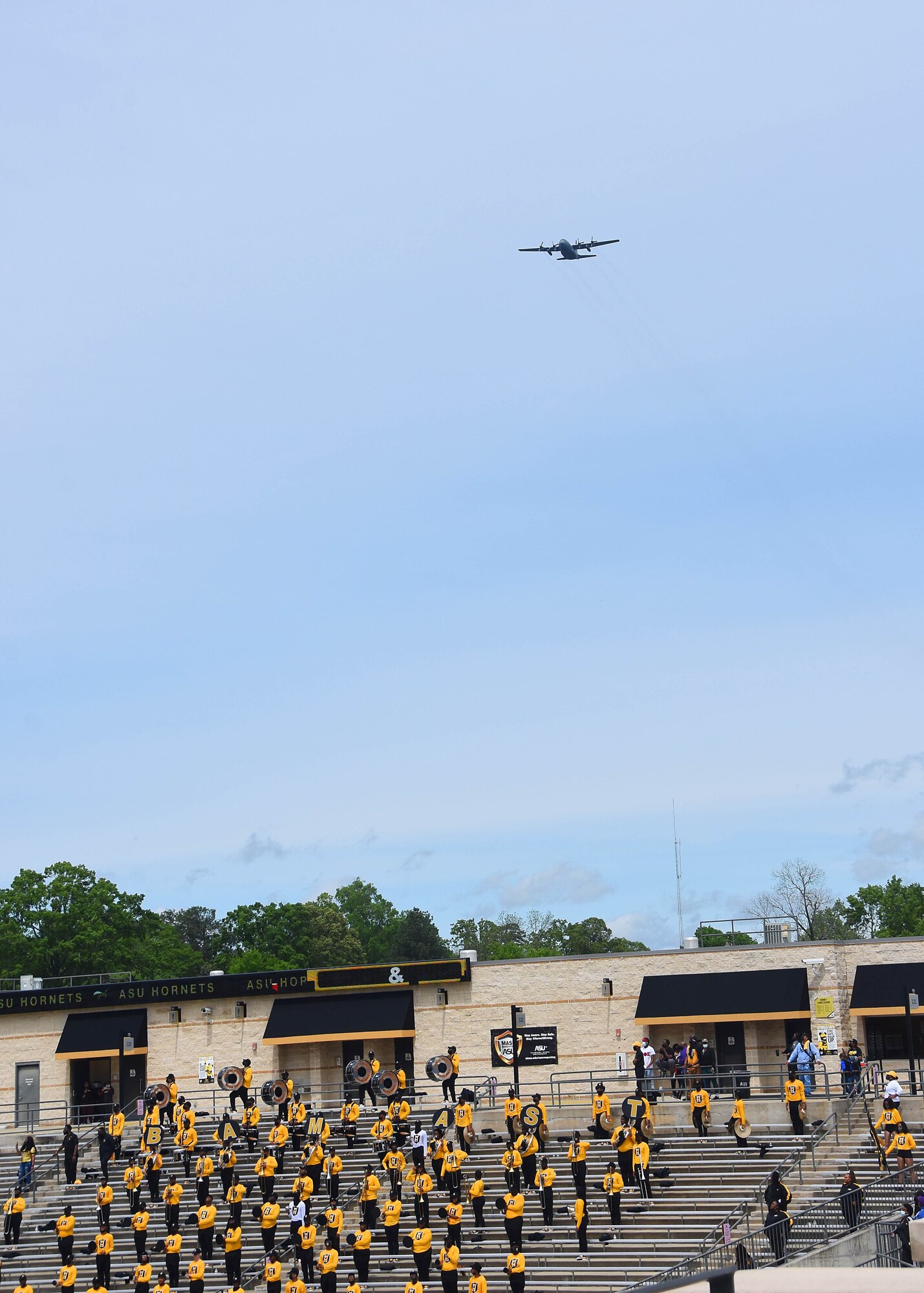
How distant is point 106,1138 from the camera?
120 feet

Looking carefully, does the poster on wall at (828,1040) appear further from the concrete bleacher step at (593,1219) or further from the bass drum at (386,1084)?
the bass drum at (386,1084)

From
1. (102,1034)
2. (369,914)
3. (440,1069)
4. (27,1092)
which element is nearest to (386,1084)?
A: (440,1069)

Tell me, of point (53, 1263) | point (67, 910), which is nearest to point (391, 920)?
point (67, 910)

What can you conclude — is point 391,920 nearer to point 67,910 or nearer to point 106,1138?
point 67,910

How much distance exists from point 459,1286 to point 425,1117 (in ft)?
27.6

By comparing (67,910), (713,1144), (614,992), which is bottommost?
(713,1144)

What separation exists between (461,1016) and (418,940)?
3340 inches

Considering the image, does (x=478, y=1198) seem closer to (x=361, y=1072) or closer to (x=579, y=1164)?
(x=579, y=1164)

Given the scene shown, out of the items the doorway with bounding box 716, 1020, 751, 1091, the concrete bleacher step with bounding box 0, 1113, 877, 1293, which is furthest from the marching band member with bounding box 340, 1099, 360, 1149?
the doorway with bounding box 716, 1020, 751, 1091

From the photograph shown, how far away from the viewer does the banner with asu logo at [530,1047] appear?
4016 centimetres

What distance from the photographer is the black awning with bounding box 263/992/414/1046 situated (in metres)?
41.7

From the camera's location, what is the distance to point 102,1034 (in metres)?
44.4

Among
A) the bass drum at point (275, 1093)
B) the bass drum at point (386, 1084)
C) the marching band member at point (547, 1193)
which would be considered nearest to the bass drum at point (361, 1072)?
the bass drum at point (386, 1084)

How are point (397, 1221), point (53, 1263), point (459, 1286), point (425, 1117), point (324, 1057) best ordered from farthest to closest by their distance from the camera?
point (324, 1057) < point (425, 1117) < point (53, 1263) < point (397, 1221) < point (459, 1286)
